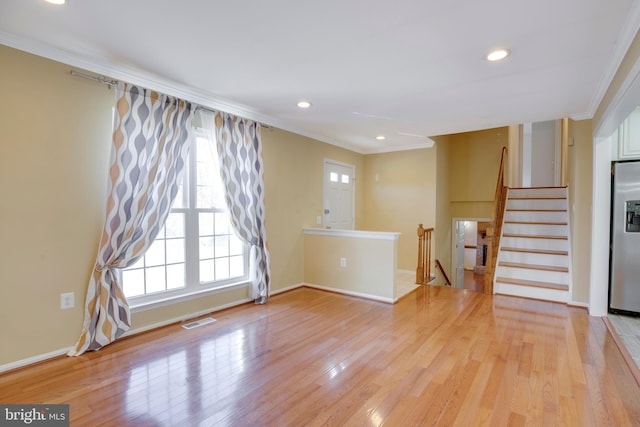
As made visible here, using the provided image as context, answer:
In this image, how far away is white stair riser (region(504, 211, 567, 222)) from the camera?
515 centimetres

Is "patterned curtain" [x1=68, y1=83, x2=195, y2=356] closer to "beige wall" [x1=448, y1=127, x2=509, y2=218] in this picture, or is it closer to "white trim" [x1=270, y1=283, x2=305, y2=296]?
"white trim" [x1=270, y1=283, x2=305, y2=296]

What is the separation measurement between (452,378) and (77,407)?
8.24 ft

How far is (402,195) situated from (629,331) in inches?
143

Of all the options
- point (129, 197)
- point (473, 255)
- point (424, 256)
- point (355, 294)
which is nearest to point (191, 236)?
point (129, 197)

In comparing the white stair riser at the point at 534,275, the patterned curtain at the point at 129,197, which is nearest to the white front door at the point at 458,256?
the white stair riser at the point at 534,275

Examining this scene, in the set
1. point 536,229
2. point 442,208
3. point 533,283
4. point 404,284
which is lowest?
point 404,284

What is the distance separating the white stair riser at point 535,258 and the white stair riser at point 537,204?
1.27 m

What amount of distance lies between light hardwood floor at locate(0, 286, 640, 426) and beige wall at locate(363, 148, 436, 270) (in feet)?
8.23

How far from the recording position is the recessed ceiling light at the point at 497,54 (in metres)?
2.30

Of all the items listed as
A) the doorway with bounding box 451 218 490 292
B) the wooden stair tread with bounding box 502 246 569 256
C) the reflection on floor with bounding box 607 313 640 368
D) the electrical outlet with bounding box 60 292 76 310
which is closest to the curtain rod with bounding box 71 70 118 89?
the electrical outlet with bounding box 60 292 76 310

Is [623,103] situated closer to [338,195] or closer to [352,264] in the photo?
[352,264]

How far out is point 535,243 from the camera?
4.94 m

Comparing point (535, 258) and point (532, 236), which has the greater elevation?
point (532, 236)

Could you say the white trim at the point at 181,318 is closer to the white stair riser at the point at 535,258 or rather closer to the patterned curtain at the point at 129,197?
the patterned curtain at the point at 129,197
